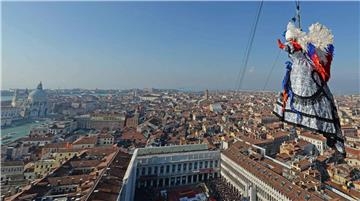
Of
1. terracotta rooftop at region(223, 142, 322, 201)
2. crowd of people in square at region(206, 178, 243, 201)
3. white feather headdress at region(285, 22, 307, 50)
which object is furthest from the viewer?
crowd of people in square at region(206, 178, 243, 201)

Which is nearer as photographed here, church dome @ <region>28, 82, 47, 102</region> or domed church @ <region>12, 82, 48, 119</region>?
domed church @ <region>12, 82, 48, 119</region>

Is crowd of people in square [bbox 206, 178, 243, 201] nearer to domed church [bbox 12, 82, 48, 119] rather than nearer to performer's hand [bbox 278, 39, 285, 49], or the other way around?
performer's hand [bbox 278, 39, 285, 49]

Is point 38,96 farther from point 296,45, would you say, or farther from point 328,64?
point 328,64

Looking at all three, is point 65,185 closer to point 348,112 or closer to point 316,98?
point 316,98

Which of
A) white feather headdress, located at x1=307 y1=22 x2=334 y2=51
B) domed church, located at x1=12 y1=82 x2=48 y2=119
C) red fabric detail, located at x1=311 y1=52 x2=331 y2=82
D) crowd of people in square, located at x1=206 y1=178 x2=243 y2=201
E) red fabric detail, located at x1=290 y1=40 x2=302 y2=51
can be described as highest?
white feather headdress, located at x1=307 y1=22 x2=334 y2=51

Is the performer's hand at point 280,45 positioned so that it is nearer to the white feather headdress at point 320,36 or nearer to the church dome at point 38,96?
the white feather headdress at point 320,36

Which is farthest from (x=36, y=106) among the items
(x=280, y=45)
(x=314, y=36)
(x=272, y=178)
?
(x=314, y=36)

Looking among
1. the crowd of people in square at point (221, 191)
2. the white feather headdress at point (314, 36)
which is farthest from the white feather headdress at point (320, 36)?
the crowd of people in square at point (221, 191)

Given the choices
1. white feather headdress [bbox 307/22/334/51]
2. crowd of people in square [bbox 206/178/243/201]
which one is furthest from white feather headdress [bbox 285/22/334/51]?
crowd of people in square [bbox 206/178/243/201]

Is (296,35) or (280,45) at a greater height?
(296,35)

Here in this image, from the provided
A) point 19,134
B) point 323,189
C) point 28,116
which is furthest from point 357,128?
point 28,116

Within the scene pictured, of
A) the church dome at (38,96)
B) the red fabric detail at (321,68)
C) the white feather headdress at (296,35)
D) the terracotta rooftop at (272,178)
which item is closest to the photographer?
the red fabric detail at (321,68)
